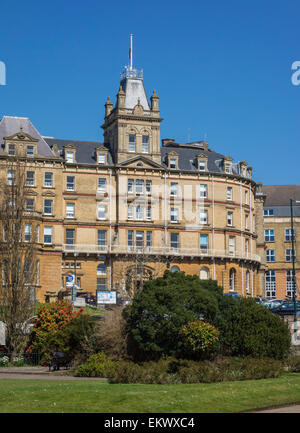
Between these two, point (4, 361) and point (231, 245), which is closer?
point (4, 361)

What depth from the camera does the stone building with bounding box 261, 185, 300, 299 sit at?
99312 millimetres

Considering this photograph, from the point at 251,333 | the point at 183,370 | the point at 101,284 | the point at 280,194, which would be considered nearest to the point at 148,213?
the point at 101,284

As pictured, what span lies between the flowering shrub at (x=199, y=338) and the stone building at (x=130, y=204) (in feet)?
129

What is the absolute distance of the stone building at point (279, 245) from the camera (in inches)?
3910

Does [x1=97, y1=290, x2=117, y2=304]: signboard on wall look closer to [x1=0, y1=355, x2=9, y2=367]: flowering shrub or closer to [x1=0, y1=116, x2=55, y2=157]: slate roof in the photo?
[x1=0, y1=355, x2=9, y2=367]: flowering shrub

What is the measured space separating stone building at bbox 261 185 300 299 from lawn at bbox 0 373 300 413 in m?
70.3

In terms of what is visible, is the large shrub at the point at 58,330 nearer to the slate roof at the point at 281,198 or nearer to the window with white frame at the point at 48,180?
the window with white frame at the point at 48,180

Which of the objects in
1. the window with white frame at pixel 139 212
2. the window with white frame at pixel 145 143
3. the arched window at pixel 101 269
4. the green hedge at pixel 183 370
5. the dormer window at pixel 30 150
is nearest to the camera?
the green hedge at pixel 183 370

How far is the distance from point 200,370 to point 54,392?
7.55m

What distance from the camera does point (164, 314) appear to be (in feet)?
118

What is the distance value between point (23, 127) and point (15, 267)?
37.4 m

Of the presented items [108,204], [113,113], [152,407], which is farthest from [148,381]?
[113,113]

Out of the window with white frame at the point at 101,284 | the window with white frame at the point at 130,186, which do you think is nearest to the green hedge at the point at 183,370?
the window with white frame at the point at 101,284

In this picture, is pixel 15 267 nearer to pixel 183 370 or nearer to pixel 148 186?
pixel 183 370
